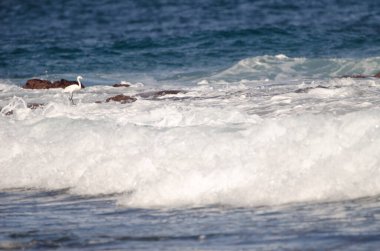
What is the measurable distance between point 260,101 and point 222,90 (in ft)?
8.17

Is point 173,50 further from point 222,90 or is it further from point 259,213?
point 259,213

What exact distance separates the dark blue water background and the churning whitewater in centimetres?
905

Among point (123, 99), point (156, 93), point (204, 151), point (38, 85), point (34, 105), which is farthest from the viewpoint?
point (38, 85)

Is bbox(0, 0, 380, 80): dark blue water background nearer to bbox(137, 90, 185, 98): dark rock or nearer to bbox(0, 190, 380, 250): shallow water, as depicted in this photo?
bbox(137, 90, 185, 98): dark rock

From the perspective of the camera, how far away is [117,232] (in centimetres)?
646

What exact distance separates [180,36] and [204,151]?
2041 cm

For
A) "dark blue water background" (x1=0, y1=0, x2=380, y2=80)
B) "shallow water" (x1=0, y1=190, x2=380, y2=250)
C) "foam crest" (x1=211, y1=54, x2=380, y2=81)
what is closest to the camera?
"shallow water" (x1=0, y1=190, x2=380, y2=250)

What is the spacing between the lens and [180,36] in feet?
92.3

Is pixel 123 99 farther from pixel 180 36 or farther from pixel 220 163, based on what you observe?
pixel 180 36

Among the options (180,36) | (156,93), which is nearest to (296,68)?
(156,93)

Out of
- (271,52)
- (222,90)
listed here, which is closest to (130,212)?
(222,90)

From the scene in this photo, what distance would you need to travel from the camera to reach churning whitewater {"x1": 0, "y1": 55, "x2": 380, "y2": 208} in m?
7.19

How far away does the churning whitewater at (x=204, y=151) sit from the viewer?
7.19 m

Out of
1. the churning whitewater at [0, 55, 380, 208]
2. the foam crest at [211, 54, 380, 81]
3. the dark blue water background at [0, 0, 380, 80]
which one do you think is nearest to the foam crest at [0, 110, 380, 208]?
the churning whitewater at [0, 55, 380, 208]
